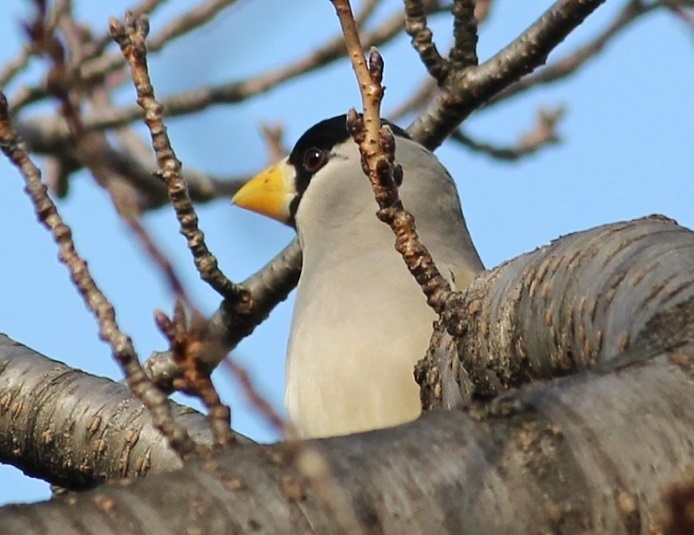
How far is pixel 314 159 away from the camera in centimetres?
484

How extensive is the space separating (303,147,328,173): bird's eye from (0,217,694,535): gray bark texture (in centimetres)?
279

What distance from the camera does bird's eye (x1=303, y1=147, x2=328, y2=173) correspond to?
481 cm

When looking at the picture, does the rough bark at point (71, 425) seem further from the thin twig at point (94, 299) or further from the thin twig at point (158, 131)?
the thin twig at point (94, 299)

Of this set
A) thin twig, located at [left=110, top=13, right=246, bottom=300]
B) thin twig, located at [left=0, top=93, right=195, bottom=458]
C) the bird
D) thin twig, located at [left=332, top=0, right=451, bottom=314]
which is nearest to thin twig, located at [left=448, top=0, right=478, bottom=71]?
the bird

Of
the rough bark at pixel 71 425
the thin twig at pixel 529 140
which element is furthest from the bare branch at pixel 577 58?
the rough bark at pixel 71 425

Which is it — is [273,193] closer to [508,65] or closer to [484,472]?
[508,65]

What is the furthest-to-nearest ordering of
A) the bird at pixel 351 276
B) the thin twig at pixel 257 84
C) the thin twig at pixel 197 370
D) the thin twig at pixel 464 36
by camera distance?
1. the thin twig at pixel 257 84
2. the thin twig at pixel 464 36
3. the bird at pixel 351 276
4. the thin twig at pixel 197 370

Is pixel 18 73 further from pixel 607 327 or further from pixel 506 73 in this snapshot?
pixel 607 327

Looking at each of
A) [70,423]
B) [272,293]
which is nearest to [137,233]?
[70,423]

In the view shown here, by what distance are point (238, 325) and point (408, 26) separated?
2.96ft

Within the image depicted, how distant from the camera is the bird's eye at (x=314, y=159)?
4.81 m

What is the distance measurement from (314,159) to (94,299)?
2993 mm

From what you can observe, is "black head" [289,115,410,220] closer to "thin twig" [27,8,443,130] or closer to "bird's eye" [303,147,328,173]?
"bird's eye" [303,147,328,173]

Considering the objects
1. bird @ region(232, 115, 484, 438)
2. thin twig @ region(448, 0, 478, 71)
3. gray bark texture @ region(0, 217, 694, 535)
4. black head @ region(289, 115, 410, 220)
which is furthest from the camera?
black head @ region(289, 115, 410, 220)
